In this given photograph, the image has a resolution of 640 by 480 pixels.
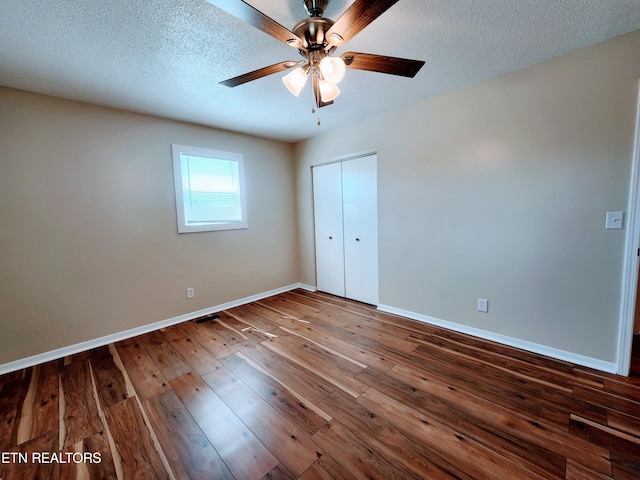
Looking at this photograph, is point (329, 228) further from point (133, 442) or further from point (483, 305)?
point (133, 442)

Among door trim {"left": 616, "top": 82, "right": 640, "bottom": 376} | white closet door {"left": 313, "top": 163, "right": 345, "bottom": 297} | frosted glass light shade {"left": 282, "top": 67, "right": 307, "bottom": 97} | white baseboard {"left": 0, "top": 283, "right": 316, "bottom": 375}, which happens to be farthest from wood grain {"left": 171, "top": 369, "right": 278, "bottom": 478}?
door trim {"left": 616, "top": 82, "right": 640, "bottom": 376}

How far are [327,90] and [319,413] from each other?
2.00m

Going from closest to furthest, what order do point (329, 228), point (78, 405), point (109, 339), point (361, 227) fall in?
point (78, 405)
point (109, 339)
point (361, 227)
point (329, 228)

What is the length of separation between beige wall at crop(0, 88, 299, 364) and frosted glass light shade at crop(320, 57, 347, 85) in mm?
2355

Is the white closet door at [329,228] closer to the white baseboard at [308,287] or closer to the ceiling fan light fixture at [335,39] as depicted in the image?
the white baseboard at [308,287]

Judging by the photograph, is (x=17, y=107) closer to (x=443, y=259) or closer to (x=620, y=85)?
(x=443, y=259)

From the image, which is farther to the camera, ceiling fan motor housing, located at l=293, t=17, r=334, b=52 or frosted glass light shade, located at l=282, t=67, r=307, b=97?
frosted glass light shade, located at l=282, t=67, r=307, b=97

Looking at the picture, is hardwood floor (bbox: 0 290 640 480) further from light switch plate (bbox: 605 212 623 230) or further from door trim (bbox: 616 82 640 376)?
light switch plate (bbox: 605 212 623 230)

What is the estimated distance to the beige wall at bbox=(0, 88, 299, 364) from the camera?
218 cm

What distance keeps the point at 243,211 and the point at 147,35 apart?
2214 millimetres

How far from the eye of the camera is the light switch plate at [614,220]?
182cm

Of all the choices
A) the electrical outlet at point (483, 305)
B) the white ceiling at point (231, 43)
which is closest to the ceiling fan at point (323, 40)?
the white ceiling at point (231, 43)

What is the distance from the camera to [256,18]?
109 cm

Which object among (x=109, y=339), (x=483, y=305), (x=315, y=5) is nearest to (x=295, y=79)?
(x=315, y=5)
